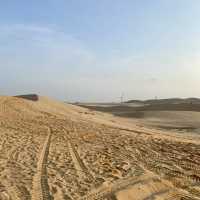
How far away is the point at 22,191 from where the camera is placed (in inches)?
272

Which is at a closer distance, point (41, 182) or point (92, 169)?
point (41, 182)

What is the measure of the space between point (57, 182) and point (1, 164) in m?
2.06

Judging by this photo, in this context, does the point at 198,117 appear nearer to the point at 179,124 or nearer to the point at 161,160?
the point at 179,124

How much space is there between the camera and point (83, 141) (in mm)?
13836

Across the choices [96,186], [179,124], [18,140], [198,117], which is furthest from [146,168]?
[198,117]

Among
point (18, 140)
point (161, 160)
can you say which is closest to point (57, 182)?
point (161, 160)

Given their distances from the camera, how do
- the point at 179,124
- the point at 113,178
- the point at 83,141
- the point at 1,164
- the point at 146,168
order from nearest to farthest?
1. the point at 113,178
2. the point at 1,164
3. the point at 146,168
4. the point at 83,141
5. the point at 179,124

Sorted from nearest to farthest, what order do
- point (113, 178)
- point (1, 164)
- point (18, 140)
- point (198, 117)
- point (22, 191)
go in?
point (22, 191) < point (113, 178) < point (1, 164) < point (18, 140) < point (198, 117)

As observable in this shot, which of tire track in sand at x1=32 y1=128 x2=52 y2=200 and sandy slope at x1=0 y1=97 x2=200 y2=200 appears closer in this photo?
tire track in sand at x1=32 y1=128 x2=52 y2=200

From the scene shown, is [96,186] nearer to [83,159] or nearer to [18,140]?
[83,159]

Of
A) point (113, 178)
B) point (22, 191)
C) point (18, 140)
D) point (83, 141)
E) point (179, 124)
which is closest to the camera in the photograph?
point (22, 191)

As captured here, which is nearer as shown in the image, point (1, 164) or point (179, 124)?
point (1, 164)

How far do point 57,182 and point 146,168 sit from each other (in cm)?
297

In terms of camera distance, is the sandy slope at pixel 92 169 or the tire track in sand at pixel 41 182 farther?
the sandy slope at pixel 92 169
